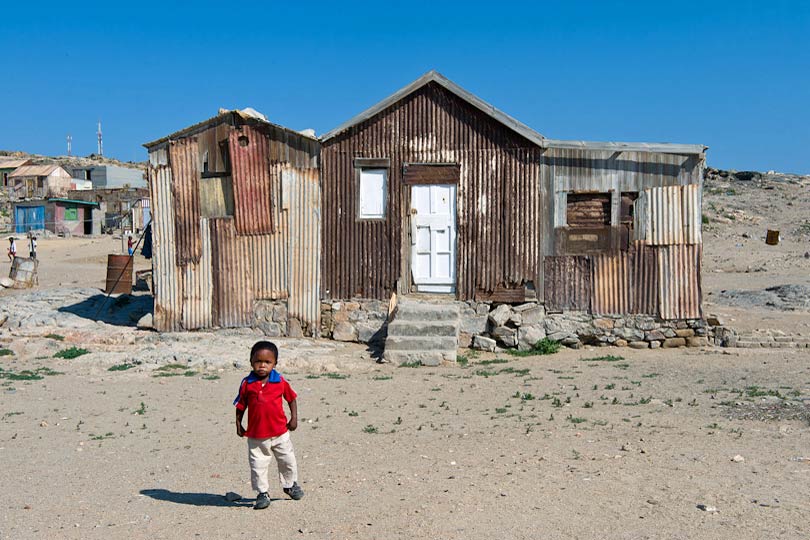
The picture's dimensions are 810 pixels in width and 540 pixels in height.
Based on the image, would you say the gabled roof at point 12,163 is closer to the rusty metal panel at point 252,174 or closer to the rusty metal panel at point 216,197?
the rusty metal panel at point 216,197

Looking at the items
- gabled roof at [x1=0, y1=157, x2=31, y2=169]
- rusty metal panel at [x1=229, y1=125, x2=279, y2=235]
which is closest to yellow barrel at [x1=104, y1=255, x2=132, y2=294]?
rusty metal panel at [x1=229, y1=125, x2=279, y2=235]

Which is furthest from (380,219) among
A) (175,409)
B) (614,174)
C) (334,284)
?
(175,409)

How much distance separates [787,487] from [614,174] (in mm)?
9849

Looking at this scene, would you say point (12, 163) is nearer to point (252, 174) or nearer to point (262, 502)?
point (252, 174)

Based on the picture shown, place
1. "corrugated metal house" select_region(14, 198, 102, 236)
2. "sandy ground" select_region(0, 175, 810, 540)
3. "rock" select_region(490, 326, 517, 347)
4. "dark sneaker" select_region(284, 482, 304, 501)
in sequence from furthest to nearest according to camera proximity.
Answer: "corrugated metal house" select_region(14, 198, 102, 236) → "rock" select_region(490, 326, 517, 347) → "dark sneaker" select_region(284, 482, 304, 501) → "sandy ground" select_region(0, 175, 810, 540)

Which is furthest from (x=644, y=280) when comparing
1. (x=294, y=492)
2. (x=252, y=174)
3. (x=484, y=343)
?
(x=294, y=492)

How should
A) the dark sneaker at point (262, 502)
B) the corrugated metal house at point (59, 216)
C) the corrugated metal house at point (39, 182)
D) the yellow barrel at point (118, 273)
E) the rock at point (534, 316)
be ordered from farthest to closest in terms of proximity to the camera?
1. the corrugated metal house at point (39, 182)
2. the corrugated metal house at point (59, 216)
3. the yellow barrel at point (118, 273)
4. the rock at point (534, 316)
5. the dark sneaker at point (262, 502)

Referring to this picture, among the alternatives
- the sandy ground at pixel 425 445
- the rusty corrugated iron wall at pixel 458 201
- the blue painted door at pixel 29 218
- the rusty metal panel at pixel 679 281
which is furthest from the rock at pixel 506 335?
the blue painted door at pixel 29 218

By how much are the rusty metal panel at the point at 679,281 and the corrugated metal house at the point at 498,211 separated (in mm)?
19

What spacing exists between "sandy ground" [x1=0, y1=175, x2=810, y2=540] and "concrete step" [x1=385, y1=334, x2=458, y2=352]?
0.50m

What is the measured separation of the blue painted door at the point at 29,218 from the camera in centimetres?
5322

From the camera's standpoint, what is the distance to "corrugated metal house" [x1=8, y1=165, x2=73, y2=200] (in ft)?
219

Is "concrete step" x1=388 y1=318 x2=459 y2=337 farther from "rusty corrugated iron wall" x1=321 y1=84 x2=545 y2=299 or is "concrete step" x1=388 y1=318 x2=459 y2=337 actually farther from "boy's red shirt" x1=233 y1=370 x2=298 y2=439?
"boy's red shirt" x1=233 y1=370 x2=298 y2=439

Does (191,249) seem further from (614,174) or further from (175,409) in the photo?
(614,174)
